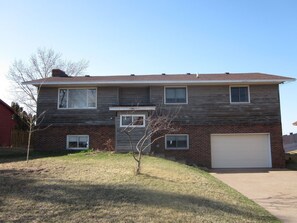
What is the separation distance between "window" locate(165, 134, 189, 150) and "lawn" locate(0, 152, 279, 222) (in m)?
10.0

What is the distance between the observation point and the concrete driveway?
30.7 ft

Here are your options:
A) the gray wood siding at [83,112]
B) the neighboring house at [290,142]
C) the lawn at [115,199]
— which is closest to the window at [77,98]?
the gray wood siding at [83,112]

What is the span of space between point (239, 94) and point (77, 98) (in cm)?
1076

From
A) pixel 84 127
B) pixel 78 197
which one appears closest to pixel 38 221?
pixel 78 197

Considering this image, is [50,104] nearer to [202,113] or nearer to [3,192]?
[202,113]

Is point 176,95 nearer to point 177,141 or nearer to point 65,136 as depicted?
point 177,141

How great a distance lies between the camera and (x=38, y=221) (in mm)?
6859

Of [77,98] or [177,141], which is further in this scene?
[77,98]

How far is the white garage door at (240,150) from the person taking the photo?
22.1m

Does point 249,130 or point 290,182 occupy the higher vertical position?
point 249,130

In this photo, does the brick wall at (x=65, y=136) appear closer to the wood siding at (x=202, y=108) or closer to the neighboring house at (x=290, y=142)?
the wood siding at (x=202, y=108)

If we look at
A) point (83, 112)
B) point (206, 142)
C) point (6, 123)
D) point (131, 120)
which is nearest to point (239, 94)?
point (206, 142)

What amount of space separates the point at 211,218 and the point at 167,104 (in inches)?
587

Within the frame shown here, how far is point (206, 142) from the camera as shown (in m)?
22.0
